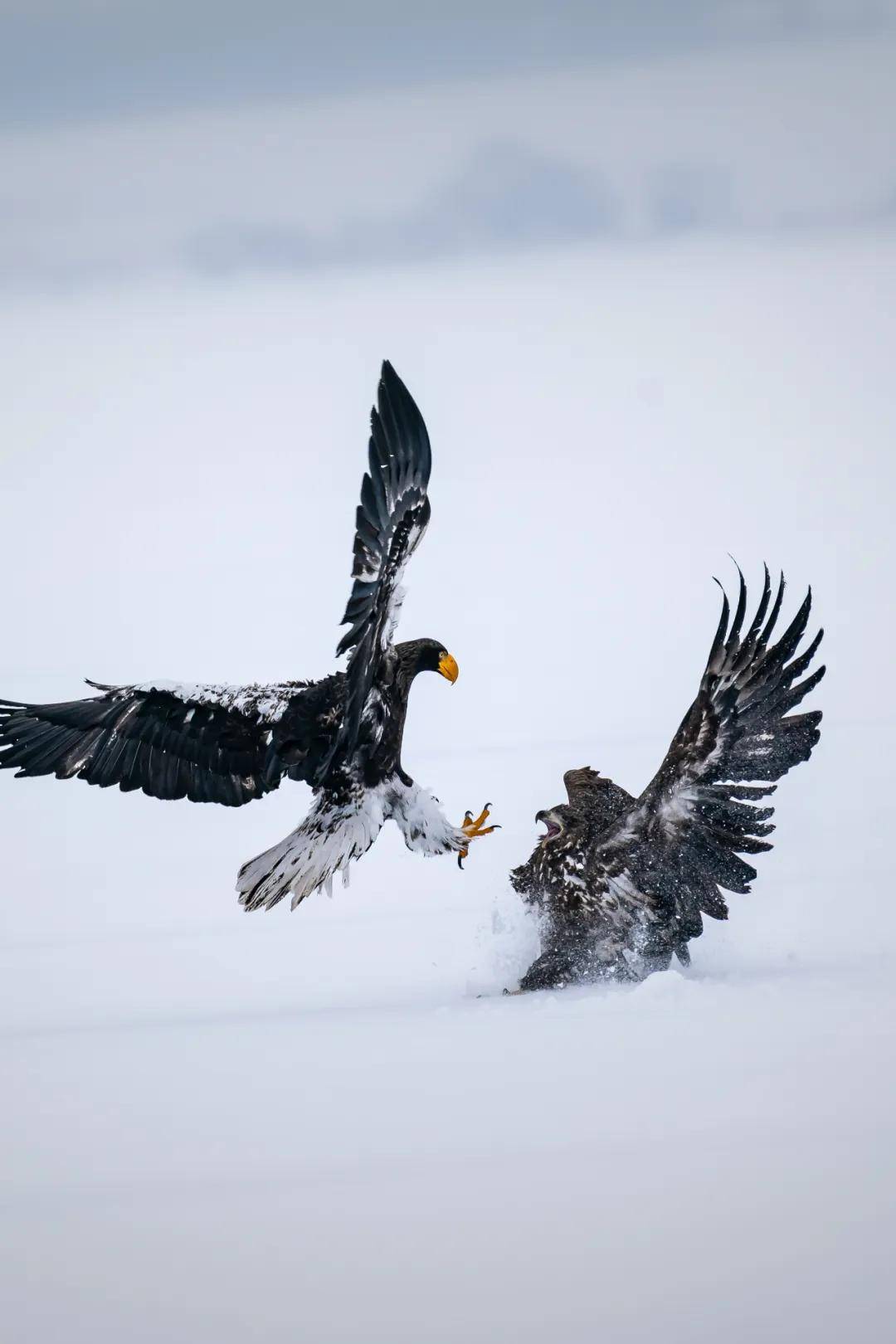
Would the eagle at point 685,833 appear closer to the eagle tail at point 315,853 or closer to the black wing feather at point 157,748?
the eagle tail at point 315,853

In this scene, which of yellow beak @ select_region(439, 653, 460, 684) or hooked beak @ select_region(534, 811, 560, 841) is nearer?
hooked beak @ select_region(534, 811, 560, 841)

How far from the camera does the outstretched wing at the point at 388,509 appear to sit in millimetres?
6242

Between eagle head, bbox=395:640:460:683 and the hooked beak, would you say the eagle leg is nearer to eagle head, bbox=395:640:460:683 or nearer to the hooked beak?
eagle head, bbox=395:640:460:683

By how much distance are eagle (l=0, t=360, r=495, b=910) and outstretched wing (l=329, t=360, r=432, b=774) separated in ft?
2.19

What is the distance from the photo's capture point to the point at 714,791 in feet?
20.4

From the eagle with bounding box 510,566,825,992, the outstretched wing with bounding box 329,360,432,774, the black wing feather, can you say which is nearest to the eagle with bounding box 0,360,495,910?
the black wing feather

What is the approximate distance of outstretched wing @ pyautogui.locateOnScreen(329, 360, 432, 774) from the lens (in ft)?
20.5

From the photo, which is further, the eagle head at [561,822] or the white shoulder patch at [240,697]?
the white shoulder patch at [240,697]

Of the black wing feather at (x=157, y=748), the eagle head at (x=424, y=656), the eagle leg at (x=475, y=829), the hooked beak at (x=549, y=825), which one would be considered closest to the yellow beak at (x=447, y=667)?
the eagle head at (x=424, y=656)

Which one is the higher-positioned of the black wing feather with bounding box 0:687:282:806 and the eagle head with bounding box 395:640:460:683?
the eagle head with bounding box 395:640:460:683

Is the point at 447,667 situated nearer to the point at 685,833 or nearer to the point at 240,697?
the point at 240,697

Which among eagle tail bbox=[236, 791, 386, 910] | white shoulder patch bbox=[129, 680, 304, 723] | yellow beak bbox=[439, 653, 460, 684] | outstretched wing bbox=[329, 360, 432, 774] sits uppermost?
outstretched wing bbox=[329, 360, 432, 774]

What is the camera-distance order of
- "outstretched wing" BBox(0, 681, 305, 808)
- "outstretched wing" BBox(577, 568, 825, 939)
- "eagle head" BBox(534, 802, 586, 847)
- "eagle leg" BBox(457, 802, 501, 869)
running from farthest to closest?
"eagle leg" BBox(457, 802, 501, 869) < "outstretched wing" BBox(0, 681, 305, 808) < "eagle head" BBox(534, 802, 586, 847) < "outstretched wing" BBox(577, 568, 825, 939)

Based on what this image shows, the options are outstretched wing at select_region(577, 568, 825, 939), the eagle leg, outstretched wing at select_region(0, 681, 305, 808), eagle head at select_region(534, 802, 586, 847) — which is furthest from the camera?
the eagle leg
